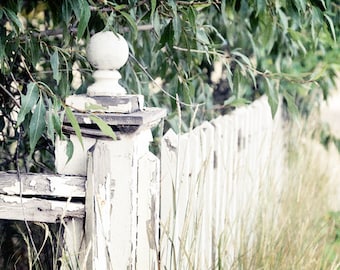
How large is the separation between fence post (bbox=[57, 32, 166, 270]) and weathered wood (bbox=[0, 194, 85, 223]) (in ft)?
0.12

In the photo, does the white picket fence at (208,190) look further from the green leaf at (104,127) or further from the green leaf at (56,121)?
the green leaf at (56,121)

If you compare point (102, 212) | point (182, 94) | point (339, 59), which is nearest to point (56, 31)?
point (182, 94)

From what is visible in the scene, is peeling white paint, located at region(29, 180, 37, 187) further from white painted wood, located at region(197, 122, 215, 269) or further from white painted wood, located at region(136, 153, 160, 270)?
white painted wood, located at region(197, 122, 215, 269)

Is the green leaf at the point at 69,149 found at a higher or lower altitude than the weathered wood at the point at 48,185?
higher

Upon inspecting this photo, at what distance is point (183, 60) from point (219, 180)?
57cm

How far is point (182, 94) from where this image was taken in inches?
93.7

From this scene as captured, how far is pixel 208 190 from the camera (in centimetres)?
241

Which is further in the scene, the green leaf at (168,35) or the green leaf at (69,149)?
the green leaf at (168,35)

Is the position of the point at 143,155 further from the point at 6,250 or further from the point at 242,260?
the point at 6,250

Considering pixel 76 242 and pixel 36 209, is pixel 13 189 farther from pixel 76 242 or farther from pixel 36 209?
pixel 76 242

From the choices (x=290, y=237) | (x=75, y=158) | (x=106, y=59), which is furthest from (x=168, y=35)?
(x=290, y=237)

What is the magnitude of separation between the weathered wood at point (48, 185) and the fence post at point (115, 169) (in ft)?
0.10

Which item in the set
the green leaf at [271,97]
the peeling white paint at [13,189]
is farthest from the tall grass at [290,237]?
the peeling white paint at [13,189]

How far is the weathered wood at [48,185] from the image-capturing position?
169 cm
